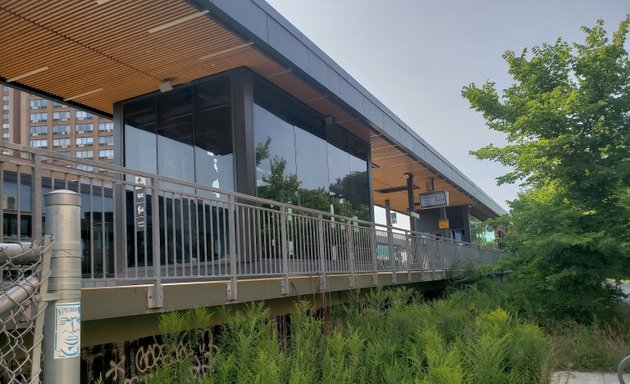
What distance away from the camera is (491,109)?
14680 millimetres

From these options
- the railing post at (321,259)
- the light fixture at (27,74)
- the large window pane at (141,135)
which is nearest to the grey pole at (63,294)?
the railing post at (321,259)

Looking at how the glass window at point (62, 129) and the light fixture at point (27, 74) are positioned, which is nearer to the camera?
the light fixture at point (27, 74)

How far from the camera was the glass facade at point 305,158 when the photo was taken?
1144 cm

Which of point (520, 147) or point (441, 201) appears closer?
point (520, 147)

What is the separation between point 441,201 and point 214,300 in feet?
58.5

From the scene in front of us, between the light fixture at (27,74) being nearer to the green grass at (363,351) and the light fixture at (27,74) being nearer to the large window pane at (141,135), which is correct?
the large window pane at (141,135)

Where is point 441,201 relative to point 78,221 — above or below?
above

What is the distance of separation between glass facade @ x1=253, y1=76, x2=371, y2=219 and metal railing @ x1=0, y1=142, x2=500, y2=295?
88.2 inches

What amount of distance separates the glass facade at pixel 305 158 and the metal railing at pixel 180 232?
7.35ft

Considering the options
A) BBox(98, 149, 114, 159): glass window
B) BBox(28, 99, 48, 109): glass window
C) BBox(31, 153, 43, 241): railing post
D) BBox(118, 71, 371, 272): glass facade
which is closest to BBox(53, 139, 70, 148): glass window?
BBox(98, 149, 114, 159): glass window

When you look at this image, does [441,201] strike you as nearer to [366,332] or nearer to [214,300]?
[366,332]

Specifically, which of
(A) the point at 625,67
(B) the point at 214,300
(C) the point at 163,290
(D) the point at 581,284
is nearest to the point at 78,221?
(C) the point at 163,290

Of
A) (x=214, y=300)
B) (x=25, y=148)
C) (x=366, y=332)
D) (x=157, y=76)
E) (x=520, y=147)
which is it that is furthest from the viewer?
(x=520, y=147)

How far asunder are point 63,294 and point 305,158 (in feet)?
37.7
